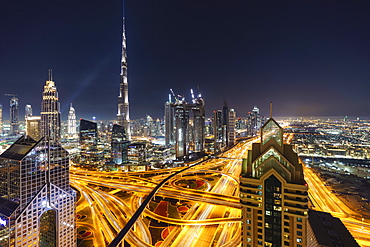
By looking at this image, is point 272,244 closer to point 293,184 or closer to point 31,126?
point 293,184

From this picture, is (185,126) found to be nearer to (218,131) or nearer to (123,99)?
(218,131)

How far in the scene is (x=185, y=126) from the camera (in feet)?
229

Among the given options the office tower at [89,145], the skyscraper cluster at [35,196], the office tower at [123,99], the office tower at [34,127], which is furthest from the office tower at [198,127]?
the skyscraper cluster at [35,196]

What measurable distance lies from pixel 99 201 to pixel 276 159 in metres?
26.2

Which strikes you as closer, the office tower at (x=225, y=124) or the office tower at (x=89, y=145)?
the office tower at (x=89, y=145)

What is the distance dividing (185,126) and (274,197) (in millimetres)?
56475

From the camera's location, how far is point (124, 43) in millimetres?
106062

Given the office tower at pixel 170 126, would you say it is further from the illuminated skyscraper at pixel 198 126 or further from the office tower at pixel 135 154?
the office tower at pixel 135 154

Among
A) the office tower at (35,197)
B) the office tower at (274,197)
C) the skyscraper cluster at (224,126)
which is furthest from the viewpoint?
the skyscraper cluster at (224,126)

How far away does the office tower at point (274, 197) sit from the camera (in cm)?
1307

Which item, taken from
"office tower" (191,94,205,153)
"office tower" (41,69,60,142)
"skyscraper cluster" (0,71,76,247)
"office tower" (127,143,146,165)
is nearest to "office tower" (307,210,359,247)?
Result: "skyscraper cluster" (0,71,76,247)

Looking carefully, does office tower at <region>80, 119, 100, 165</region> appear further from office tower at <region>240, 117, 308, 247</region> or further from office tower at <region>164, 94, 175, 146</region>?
office tower at <region>240, 117, 308, 247</region>

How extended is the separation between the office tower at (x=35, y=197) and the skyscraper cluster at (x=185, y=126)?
50961 mm

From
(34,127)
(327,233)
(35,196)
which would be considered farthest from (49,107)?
(327,233)
